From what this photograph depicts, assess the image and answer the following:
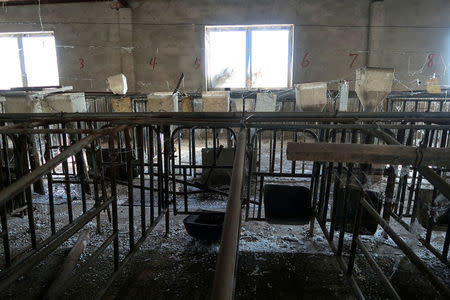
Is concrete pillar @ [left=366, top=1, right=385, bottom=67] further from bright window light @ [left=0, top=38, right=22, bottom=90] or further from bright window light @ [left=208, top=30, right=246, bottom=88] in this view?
bright window light @ [left=0, top=38, right=22, bottom=90]

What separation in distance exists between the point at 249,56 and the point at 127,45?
3831 millimetres

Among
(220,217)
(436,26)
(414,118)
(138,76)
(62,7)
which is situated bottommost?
(220,217)

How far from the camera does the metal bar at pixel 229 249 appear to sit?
2.34 ft

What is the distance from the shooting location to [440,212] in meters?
2.72

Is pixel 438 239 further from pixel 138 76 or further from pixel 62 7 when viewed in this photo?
pixel 62 7

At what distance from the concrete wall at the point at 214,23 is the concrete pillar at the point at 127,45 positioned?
0.10ft

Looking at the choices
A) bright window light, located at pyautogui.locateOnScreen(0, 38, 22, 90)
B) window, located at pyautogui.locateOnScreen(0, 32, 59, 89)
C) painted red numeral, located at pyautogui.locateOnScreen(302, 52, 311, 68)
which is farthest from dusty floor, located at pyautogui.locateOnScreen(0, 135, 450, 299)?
bright window light, located at pyautogui.locateOnScreen(0, 38, 22, 90)

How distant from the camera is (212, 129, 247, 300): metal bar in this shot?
71 centimetres

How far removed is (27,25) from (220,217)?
10295mm

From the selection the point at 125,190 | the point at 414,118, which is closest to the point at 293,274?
the point at 414,118

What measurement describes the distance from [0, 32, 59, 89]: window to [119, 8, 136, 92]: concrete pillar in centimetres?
248

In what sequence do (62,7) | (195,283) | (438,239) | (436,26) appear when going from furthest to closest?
(62,7) < (436,26) < (438,239) < (195,283)

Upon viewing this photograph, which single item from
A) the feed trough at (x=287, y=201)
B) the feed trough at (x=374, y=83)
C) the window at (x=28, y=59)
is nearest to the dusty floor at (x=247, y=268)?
the feed trough at (x=287, y=201)

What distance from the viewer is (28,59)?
1028cm
